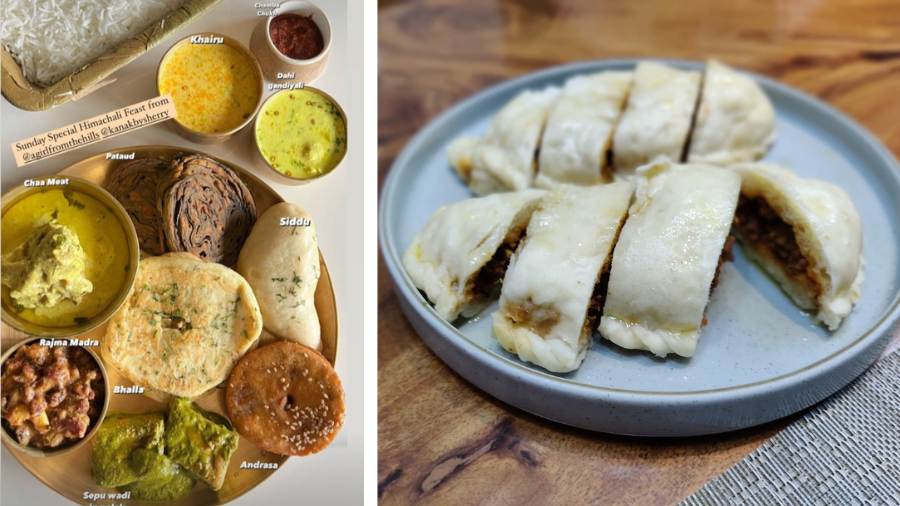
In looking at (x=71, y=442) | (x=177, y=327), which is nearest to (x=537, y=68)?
(x=177, y=327)

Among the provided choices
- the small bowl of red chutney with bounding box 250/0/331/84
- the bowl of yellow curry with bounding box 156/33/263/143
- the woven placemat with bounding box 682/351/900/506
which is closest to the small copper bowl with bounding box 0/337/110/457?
the bowl of yellow curry with bounding box 156/33/263/143

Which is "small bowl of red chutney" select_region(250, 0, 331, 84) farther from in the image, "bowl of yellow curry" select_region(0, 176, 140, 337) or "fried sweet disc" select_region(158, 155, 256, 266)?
"bowl of yellow curry" select_region(0, 176, 140, 337)

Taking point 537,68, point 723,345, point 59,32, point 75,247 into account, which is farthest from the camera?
point 537,68

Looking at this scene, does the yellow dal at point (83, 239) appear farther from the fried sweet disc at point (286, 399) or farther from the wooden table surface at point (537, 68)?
the wooden table surface at point (537, 68)

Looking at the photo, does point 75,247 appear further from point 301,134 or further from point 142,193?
point 301,134

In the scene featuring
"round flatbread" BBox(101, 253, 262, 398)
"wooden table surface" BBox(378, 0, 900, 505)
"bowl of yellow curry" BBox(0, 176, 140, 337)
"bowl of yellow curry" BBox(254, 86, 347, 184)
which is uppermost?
"bowl of yellow curry" BBox(254, 86, 347, 184)

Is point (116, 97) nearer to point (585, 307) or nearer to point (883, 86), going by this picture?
point (585, 307)

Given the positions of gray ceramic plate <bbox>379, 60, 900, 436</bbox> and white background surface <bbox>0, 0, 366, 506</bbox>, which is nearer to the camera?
white background surface <bbox>0, 0, 366, 506</bbox>

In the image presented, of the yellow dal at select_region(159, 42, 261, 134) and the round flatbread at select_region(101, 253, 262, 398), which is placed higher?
the yellow dal at select_region(159, 42, 261, 134)
